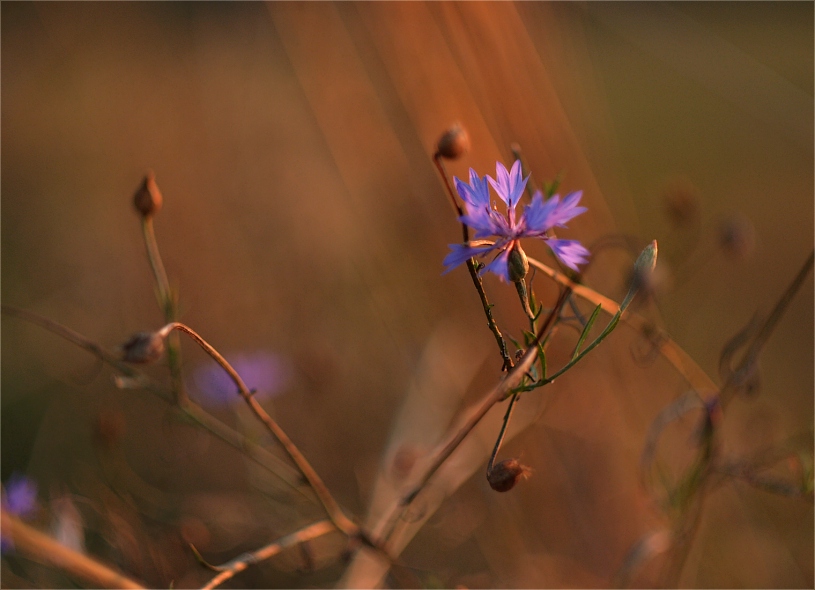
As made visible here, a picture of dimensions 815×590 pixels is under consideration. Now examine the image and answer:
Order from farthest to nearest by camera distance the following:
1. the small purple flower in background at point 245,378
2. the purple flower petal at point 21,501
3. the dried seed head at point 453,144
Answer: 1. the small purple flower in background at point 245,378
2. the purple flower petal at point 21,501
3. the dried seed head at point 453,144

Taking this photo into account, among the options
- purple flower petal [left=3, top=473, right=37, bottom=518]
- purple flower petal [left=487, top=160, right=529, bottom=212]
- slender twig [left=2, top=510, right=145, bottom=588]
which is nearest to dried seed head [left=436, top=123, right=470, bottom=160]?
purple flower petal [left=487, top=160, right=529, bottom=212]

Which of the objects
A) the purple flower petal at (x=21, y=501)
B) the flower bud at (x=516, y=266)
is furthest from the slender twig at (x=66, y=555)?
the flower bud at (x=516, y=266)

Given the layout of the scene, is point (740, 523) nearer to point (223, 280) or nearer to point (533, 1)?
point (533, 1)

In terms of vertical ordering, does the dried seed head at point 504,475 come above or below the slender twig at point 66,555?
below

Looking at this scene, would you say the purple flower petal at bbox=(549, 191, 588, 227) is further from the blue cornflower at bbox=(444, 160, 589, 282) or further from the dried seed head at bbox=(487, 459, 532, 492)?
the dried seed head at bbox=(487, 459, 532, 492)

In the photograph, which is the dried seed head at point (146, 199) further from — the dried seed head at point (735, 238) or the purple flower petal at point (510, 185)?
the dried seed head at point (735, 238)

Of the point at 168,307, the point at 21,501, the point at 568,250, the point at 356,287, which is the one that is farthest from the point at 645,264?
the point at 356,287

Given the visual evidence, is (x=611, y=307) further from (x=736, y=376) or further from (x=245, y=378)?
(x=245, y=378)
